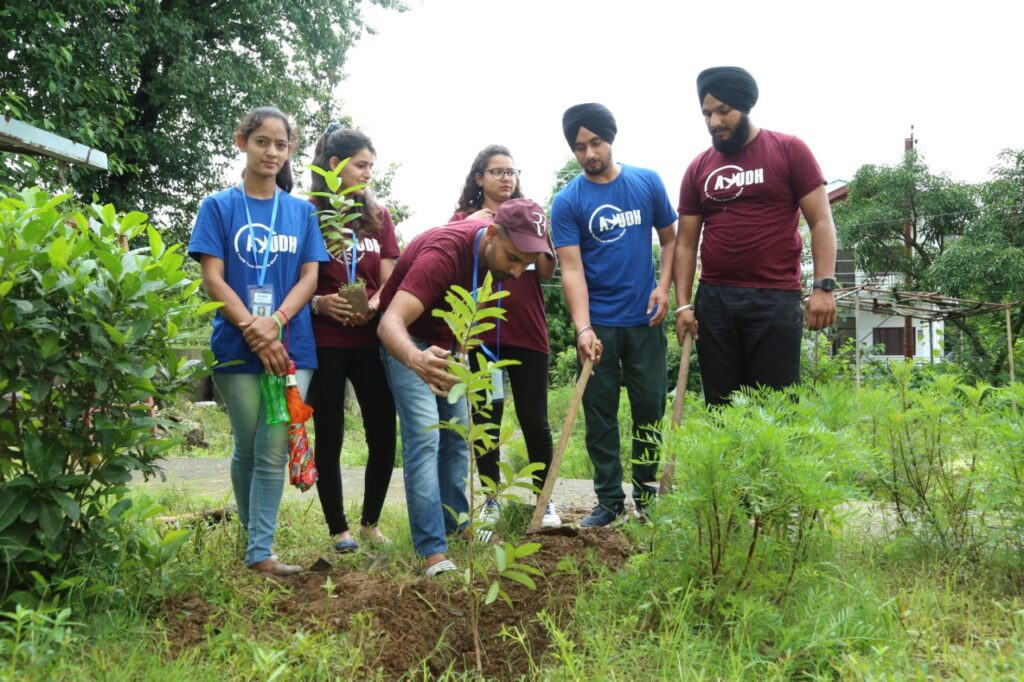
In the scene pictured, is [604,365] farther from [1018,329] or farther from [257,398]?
[1018,329]

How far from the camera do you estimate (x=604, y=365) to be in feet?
13.5

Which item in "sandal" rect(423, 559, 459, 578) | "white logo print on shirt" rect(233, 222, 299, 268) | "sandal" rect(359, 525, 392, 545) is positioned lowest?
"sandal" rect(359, 525, 392, 545)

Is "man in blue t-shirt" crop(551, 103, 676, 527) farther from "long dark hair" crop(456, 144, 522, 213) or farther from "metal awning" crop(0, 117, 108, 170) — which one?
"metal awning" crop(0, 117, 108, 170)

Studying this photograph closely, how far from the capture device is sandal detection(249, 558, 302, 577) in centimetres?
324

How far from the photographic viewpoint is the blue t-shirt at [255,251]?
3.37 meters

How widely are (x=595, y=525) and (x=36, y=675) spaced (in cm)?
251

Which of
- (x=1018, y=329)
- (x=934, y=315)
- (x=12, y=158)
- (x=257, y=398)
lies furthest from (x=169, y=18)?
(x=1018, y=329)

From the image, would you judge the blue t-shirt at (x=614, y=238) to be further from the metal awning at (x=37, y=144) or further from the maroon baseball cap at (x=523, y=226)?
the metal awning at (x=37, y=144)

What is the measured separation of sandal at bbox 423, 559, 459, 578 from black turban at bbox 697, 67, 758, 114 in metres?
2.46

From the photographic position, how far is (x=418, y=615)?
2846 millimetres

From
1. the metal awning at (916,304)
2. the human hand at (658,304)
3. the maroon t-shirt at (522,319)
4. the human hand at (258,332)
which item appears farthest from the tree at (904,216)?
the human hand at (258,332)

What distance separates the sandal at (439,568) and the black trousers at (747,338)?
1.54 meters

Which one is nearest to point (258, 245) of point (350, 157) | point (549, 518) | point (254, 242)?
point (254, 242)

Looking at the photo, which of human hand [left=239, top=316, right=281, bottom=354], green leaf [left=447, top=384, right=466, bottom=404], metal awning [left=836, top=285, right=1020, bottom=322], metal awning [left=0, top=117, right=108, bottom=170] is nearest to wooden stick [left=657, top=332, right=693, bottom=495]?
green leaf [left=447, top=384, right=466, bottom=404]
